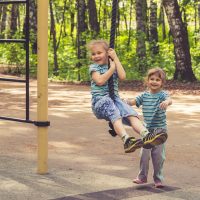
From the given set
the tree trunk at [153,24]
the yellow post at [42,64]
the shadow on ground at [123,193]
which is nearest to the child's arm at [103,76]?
the yellow post at [42,64]

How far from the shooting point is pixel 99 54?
18.8 ft

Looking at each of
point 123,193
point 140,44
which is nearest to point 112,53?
point 123,193

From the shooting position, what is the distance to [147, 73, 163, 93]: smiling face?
5812 mm

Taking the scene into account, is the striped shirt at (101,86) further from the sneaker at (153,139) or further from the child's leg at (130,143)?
the sneaker at (153,139)

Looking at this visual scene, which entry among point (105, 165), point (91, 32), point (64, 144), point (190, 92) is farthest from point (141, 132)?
point (91, 32)

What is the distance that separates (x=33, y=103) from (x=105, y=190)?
8453 millimetres

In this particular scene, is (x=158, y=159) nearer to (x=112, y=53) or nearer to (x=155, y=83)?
(x=155, y=83)

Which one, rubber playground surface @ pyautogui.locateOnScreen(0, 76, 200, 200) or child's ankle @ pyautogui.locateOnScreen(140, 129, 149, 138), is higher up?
child's ankle @ pyautogui.locateOnScreen(140, 129, 149, 138)

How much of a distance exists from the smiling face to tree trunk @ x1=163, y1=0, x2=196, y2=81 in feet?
41.9

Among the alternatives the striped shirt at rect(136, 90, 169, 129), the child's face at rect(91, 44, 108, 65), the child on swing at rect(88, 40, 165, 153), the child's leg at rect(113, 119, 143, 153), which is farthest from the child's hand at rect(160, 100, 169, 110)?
the child's face at rect(91, 44, 108, 65)

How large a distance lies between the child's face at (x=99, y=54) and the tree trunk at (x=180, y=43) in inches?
510

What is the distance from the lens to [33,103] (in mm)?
13977

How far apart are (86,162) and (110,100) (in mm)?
1859

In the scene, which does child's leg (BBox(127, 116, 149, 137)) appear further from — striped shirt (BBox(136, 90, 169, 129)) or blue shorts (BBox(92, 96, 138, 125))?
striped shirt (BBox(136, 90, 169, 129))
